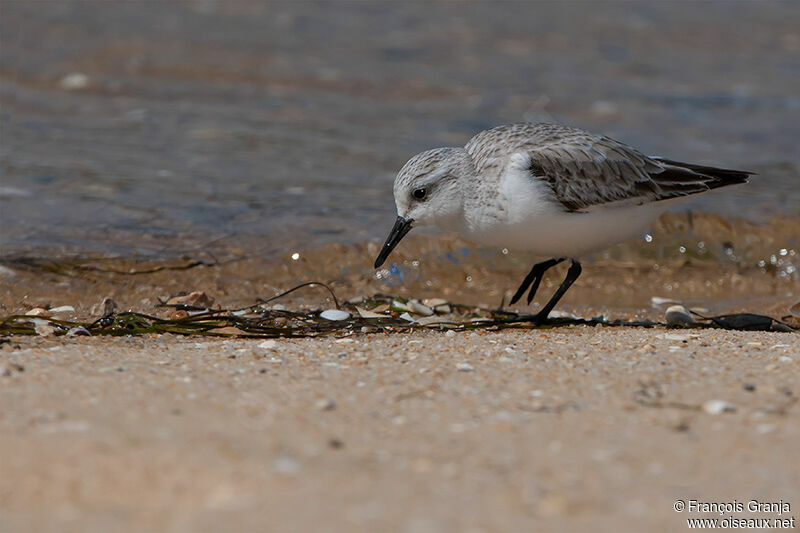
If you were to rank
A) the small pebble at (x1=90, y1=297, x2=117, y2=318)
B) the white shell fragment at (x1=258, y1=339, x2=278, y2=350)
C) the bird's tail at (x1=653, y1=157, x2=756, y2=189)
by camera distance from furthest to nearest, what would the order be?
1. the bird's tail at (x1=653, y1=157, x2=756, y2=189)
2. the small pebble at (x1=90, y1=297, x2=117, y2=318)
3. the white shell fragment at (x1=258, y1=339, x2=278, y2=350)

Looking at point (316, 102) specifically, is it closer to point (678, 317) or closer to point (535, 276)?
point (535, 276)

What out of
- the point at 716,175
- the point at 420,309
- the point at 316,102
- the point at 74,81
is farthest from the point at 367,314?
the point at 74,81

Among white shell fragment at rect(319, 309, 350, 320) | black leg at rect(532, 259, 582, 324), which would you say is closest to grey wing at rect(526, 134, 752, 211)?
black leg at rect(532, 259, 582, 324)

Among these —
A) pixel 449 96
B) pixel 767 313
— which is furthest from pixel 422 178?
pixel 449 96

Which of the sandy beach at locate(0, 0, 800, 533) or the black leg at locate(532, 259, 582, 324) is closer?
the sandy beach at locate(0, 0, 800, 533)

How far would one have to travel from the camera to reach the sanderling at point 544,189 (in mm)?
5176

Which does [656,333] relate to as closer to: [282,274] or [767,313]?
[767,313]

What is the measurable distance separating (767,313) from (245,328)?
3242mm

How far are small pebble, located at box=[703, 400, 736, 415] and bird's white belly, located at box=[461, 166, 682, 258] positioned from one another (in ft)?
6.22

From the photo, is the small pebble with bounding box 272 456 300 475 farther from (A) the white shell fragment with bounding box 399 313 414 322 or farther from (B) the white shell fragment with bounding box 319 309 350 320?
(A) the white shell fragment with bounding box 399 313 414 322

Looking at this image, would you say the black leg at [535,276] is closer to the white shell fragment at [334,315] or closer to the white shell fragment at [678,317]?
the white shell fragment at [678,317]

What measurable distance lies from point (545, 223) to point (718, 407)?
1.94m

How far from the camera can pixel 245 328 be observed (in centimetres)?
497

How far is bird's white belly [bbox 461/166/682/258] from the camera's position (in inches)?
202
